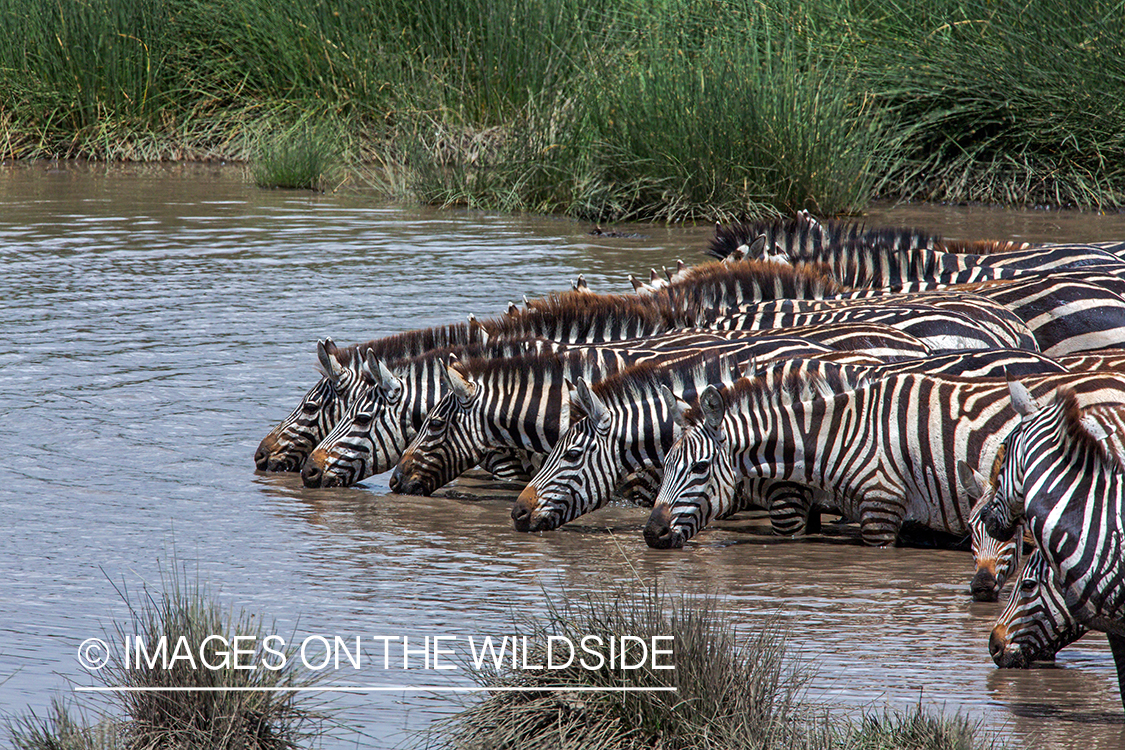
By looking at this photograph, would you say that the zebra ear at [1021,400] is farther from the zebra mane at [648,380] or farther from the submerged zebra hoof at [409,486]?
the submerged zebra hoof at [409,486]

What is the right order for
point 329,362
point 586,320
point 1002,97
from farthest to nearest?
point 1002,97
point 586,320
point 329,362

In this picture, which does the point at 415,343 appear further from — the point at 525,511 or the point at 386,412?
the point at 525,511

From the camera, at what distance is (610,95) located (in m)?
16.9

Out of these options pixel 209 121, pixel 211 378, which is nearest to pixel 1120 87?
pixel 211 378

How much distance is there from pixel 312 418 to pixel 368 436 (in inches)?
18.7

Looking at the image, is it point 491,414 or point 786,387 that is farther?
point 491,414

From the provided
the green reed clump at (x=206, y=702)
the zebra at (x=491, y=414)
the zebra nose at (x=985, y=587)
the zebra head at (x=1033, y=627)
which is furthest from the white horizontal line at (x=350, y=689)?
the zebra at (x=491, y=414)

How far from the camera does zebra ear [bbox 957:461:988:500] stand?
20.6 ft

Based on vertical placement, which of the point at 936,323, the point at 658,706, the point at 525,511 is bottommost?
the point at 525,511

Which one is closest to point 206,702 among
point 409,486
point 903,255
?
point 409,486

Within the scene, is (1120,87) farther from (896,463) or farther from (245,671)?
(245,671)

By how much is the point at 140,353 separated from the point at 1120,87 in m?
10.9

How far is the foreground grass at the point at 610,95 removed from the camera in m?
16.3

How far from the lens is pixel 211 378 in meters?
10.4
